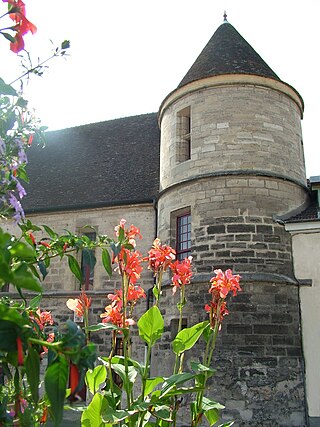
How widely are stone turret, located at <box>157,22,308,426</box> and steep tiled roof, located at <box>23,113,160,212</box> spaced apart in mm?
1826

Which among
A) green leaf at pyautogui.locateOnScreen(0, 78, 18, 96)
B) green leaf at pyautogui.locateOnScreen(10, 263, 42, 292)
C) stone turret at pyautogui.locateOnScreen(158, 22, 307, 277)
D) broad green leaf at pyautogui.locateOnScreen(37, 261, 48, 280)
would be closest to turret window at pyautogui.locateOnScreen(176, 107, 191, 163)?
stone turret at pyautogui.locateOnScreen(158, 22, 307, 277)

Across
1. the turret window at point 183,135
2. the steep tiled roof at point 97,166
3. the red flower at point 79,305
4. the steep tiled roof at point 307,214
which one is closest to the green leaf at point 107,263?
the red flower at point 79,305

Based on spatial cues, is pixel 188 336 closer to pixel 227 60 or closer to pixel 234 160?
pixel 234 160

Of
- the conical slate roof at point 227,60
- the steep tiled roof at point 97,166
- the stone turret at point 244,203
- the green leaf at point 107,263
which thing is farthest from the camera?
the steep tiled roof at point 97,166

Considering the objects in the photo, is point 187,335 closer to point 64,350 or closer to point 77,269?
point 77,269

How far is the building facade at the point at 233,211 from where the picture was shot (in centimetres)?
824

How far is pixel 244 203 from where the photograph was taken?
30.5ft

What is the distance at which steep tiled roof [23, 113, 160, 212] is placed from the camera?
12445 millimetres

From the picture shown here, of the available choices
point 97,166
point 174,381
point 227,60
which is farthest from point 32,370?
point 97,166

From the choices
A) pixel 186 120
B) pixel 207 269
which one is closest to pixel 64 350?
pixel 207 269

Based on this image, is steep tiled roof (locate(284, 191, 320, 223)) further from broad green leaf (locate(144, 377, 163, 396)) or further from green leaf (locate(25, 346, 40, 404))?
green leaf (locate(25, 346, 40, 404))

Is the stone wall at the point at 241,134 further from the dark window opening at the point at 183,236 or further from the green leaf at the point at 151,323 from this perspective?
the green leaf at the point at 151,323

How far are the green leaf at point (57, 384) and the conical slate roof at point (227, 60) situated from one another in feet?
32.4

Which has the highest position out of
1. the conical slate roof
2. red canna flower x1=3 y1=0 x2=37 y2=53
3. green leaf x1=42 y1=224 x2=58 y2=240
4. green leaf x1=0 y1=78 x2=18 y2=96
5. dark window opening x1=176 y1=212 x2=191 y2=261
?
the conical slate roof
